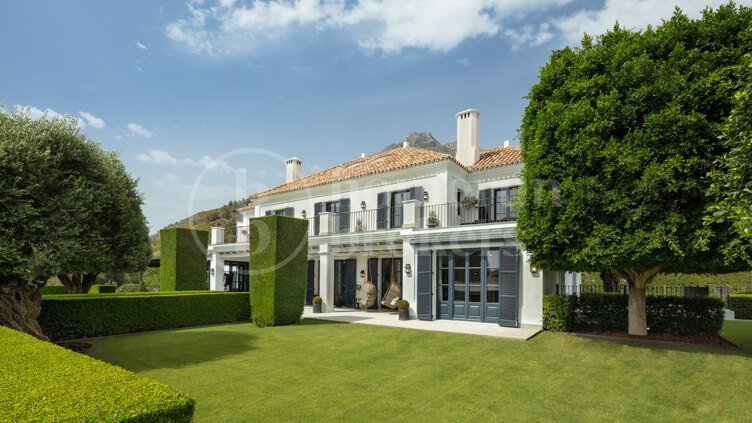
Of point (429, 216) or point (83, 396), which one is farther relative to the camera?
point (429, 216)

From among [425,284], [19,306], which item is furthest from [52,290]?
[425,284]

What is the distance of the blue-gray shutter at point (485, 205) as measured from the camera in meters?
16.5

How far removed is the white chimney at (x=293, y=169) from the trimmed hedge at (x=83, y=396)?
69.5 feet

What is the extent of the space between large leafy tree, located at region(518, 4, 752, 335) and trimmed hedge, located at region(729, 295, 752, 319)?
428 inches

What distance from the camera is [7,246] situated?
22.9ft

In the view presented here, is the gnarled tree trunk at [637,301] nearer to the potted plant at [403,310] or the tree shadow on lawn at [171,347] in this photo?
the potted plant at [403,310]

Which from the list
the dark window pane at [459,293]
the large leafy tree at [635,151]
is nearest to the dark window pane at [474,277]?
the dark window pane at [459,293]

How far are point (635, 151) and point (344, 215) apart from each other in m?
12.9

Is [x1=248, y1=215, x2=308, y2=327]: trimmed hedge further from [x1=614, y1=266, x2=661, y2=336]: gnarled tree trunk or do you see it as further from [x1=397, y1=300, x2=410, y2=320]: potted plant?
[x1=614, y1=266, x2=661, y2=336]: gnarled tree trunk

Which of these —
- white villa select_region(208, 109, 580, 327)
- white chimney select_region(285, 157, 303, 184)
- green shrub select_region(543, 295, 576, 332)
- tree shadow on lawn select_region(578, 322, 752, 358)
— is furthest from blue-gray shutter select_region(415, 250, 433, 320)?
white chimney select_region(285, 157, 303, 184)

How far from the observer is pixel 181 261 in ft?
59.9

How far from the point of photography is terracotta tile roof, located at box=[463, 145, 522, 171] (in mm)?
16578

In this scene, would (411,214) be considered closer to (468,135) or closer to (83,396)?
(468,135)

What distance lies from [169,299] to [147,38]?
818cm
